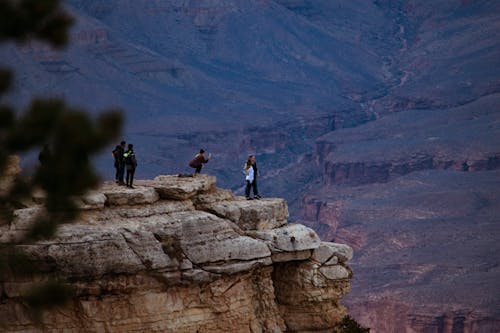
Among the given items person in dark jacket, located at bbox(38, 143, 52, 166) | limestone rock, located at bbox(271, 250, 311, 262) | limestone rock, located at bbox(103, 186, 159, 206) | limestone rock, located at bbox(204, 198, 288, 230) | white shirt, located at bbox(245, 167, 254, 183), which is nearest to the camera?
person in dark jacket, located at bbox(38, 143, 52, 166)

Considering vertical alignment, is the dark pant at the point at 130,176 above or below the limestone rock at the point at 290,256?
above

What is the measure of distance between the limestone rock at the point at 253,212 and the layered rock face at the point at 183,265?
0.8 inches

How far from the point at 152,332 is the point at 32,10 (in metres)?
11.9

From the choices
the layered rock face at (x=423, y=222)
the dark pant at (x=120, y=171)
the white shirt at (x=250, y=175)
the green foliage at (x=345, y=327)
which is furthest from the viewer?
the layered rock face at (x=423, y=222)

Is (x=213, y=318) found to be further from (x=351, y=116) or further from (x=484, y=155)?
(x=351, y=116)

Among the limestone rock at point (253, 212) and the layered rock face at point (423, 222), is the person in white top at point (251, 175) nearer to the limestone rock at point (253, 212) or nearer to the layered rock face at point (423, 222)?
the limestone rock at point (253, 212)

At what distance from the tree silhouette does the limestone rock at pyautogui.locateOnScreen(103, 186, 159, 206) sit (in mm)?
11392

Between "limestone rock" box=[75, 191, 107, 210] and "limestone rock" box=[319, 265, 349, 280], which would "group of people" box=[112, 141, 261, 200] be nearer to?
"limestone rock" box=[75, 191, 107, 210]

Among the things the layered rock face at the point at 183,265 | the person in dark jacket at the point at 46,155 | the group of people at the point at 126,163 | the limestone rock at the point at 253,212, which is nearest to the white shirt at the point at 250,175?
the layered rock face at the point at 183,265

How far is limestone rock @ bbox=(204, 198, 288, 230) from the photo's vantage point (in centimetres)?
2991

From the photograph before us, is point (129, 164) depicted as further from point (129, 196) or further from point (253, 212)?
point (253, 212)

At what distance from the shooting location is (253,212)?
3025cm

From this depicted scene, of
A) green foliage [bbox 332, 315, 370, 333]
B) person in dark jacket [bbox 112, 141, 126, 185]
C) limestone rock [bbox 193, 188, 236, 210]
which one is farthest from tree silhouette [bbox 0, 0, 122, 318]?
green foliage [bbox 332, 315, 370, 333]

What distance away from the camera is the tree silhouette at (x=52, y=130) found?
1673cm
